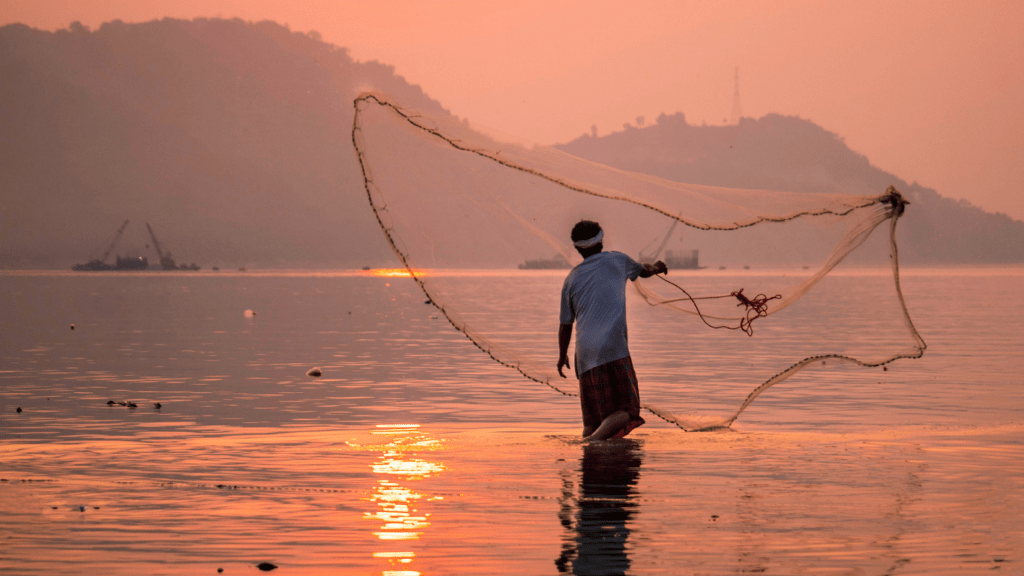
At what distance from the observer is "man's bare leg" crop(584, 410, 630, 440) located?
486 inches

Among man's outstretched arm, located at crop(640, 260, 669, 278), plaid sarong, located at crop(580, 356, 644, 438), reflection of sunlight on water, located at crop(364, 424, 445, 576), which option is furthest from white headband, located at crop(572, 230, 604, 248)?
reflection of sunlight on water, located at crop(364, 424, 445, 576)

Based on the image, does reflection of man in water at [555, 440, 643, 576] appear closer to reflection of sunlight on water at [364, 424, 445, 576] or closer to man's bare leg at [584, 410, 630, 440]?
man's bare leg at [584, 410, 630, 440]

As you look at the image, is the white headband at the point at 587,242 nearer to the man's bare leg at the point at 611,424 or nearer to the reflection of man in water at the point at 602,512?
the man's bare leg at the point at 611,424

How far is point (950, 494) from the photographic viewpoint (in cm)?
1070

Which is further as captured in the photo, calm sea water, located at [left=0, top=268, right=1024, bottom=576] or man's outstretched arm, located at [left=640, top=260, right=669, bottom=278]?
Answer: man's outstretched arm, located at [left=640, top=260, right=669, bottom=278]

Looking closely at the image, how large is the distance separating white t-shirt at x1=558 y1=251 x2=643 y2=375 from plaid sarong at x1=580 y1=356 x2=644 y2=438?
86 mm

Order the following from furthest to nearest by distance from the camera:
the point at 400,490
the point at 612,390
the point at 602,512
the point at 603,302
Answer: the point at 612,390 → the point at 603,302 → the point at 400,490 → the point at 602,512

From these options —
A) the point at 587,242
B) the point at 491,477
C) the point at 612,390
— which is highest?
the point at 587,242

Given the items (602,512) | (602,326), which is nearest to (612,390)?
(602,326)

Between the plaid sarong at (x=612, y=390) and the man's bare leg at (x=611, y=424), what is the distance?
0.13 ft

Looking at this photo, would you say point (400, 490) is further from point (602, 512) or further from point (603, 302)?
point (603, 302)

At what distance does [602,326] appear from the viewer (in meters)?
12.2

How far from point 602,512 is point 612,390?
270 centimetres

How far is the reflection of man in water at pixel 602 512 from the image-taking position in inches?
318
